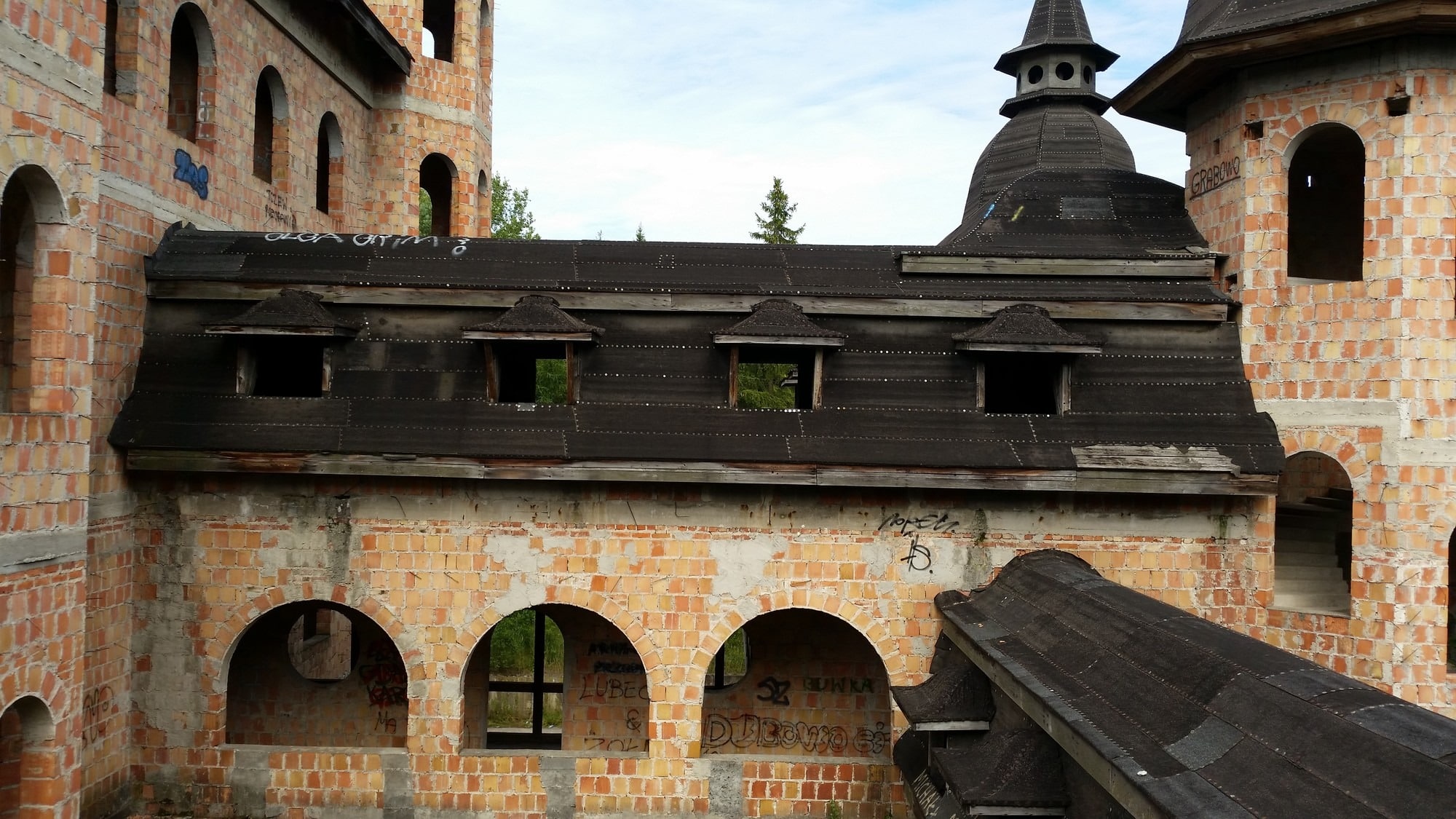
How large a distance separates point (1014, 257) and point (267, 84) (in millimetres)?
11529

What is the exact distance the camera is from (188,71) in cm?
1536

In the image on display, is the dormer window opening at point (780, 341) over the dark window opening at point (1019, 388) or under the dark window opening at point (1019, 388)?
over

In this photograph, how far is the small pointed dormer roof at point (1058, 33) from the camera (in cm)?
2367

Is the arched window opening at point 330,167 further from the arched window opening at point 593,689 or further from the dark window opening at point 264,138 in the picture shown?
the arched window opening at point 593,689

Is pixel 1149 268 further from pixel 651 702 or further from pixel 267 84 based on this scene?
pixel 267 84

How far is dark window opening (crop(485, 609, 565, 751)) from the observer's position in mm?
17391

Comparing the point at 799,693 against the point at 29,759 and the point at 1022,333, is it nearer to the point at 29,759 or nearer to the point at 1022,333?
the point at 1022,333

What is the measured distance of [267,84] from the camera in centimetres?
1738

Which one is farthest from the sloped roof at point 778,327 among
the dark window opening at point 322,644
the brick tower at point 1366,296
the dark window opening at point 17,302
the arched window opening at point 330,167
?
the arched window opening at point 330,167

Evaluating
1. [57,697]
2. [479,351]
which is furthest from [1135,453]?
[57,697]

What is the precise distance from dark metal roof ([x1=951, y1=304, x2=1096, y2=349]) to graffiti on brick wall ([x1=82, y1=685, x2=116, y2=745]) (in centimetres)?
1022

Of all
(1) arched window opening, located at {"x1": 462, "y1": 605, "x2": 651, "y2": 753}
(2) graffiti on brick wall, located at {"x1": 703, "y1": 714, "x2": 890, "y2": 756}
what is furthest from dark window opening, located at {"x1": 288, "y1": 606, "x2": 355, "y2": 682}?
(2) graffiti on brick wall, located at {"x1": 703, "y1": 714, "x2": 890, "y2": 756}

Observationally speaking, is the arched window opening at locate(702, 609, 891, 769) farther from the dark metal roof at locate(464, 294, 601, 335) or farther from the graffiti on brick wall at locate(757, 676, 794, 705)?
the dark metal roof at locate(464, 294, 601, 335)

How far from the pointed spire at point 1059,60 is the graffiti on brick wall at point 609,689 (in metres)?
15.4
